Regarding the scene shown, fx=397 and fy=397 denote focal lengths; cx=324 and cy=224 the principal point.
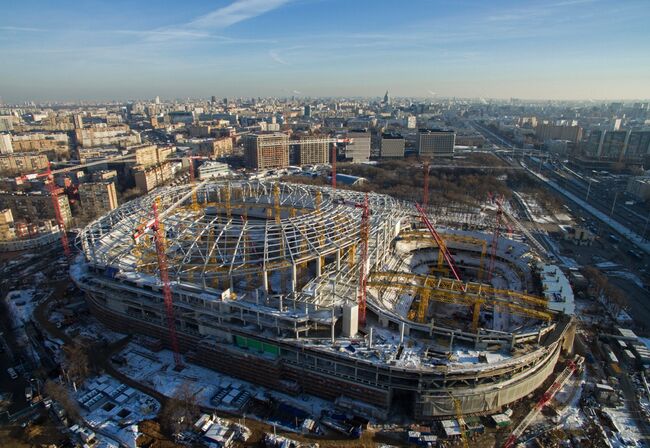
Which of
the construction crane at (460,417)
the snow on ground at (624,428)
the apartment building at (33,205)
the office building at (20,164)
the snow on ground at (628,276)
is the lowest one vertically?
the snow on ground at (628,276)

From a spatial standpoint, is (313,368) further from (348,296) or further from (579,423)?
(579,423)

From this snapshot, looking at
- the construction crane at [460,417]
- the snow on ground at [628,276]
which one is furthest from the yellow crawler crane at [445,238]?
the construction crane at [460,417]

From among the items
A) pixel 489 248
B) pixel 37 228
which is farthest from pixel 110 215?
pixel 489 248

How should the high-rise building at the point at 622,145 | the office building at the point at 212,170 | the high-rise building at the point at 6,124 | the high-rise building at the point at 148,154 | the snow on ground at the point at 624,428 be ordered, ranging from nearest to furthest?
the snow on ground at the point at 624,428 → the high-rise building at the point at 148,154 → the office building at the point at 212,170 → the high-rise building at the point at 622,145 → the high-rise building at the point at 6,124

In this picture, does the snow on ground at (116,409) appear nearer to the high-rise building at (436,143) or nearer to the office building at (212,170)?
the office building at (212,170)

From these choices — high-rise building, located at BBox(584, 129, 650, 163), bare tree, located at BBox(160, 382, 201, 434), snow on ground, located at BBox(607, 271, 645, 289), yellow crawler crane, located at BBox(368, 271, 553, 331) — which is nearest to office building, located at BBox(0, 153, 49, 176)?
bare tree, located at BBox(160, 382, 201, 434)

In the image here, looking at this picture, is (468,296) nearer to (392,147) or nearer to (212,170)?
(212,170)

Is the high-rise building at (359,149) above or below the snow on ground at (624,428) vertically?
above
